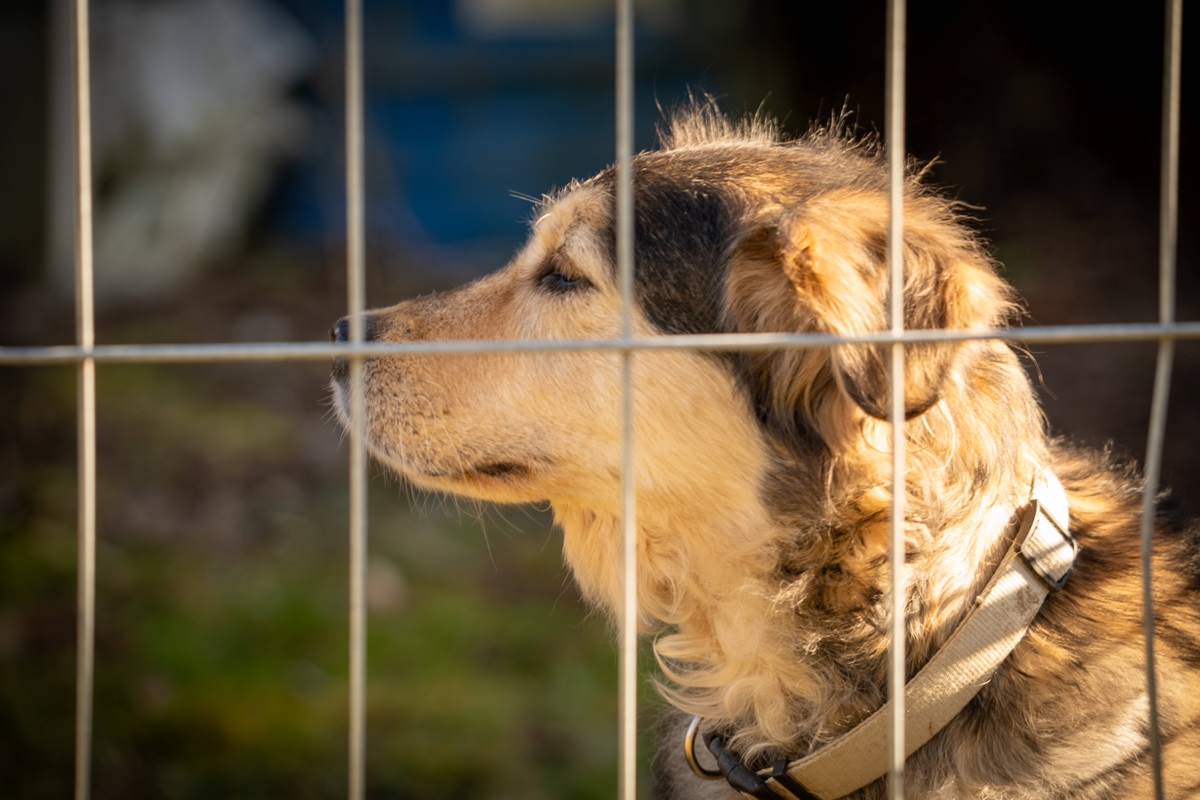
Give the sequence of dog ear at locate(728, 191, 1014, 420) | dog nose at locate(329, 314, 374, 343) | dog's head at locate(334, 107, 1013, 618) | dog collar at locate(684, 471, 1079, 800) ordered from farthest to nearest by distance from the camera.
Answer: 1. dog nose at locate(329, 314, 374, 343)
2. dog's head at locate(334, 107, 1013, 618)
3. dog collar at locate(684, 471, 1079, 800)
4. dog ear at locate(728, 191, 1014, 420)

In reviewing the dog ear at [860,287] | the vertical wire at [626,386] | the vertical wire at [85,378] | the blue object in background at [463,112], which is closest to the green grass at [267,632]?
the dog ear at [860,287]

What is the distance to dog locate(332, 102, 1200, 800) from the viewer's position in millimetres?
1827

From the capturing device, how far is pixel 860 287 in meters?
1.78

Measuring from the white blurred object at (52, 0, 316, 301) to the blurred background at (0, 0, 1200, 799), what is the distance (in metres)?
0.03

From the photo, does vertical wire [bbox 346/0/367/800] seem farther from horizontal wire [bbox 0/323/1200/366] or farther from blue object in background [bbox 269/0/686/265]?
blue object in background [bbox 269/0/686/265]

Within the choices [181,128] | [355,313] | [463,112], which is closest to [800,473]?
[355,313]

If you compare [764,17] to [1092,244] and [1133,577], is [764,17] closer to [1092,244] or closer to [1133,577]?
[1092,244]

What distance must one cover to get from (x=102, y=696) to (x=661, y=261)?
3080 mm

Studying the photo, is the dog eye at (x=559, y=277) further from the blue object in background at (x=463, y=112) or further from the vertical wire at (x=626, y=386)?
the blue object in background at (x=463, y=112)

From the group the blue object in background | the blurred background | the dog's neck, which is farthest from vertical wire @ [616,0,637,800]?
the blue object in background

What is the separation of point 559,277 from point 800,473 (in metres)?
0.72

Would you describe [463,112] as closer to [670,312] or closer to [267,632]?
[267,632]

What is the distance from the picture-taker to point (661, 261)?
2.19 metres

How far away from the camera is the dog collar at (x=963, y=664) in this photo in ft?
5.84
